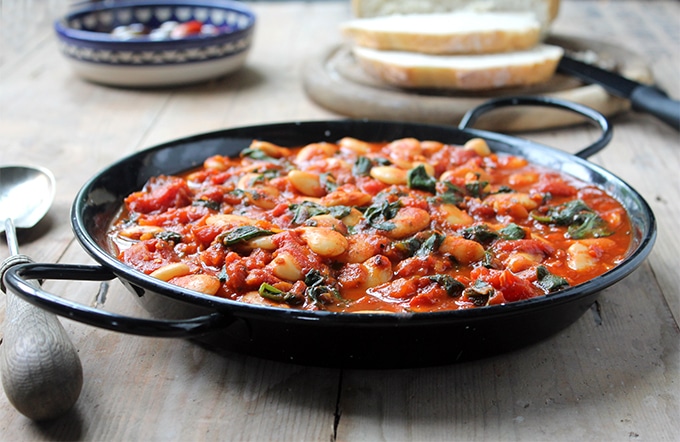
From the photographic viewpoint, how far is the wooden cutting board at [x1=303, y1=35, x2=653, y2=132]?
3752 millimetres

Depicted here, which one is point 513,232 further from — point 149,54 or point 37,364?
point 149,54

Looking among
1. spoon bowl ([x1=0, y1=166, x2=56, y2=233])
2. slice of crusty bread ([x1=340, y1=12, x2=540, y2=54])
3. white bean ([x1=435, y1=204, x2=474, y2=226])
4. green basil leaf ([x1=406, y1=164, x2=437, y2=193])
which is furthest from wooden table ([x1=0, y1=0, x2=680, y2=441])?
slice of crusty bread ([x1=340, y1=12, x2=540, y2=54])

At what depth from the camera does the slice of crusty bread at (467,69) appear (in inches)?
151

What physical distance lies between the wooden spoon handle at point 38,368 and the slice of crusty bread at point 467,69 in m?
2.56

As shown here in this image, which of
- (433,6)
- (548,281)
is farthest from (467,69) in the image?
(548,281)

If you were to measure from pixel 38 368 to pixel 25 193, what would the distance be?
4.42 ft

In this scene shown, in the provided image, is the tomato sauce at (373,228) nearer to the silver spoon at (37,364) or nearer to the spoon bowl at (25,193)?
the silver spoon at (37,364)

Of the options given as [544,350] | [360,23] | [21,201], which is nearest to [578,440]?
[544,350]

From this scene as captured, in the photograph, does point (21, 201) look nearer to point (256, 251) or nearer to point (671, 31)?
point (256, 251)

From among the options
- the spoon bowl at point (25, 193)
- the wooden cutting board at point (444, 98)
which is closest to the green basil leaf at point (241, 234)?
the spoon bowl at point (25, 193)

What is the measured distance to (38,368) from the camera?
167 centimetres

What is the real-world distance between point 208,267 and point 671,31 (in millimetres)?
4641

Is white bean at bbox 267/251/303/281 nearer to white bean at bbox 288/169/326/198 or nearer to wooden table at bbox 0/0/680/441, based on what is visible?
Answer: wooden table at bbox 0/0/680/441

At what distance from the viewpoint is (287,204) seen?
7.84 ft
